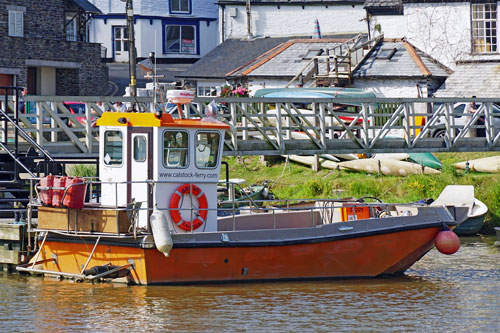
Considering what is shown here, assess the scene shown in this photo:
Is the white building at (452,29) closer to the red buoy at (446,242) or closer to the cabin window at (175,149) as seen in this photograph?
the red buoy at (446,242)

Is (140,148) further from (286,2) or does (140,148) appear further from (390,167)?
(286,2)

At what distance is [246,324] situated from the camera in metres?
14.4

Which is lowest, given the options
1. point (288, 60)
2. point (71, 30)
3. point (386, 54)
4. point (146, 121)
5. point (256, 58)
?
point (146, 121)

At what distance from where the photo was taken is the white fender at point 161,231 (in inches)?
644

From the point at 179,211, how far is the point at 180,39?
3867 centimetres

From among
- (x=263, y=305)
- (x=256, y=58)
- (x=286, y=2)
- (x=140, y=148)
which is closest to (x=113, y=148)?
(x=140, y=148)

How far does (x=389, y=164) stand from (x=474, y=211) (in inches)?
155

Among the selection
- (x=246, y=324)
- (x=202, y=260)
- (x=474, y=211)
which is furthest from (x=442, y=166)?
(x=246, y=324)

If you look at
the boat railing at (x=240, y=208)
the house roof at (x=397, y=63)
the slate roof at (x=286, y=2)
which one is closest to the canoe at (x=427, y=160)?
the house roof at (x=397, y=63)

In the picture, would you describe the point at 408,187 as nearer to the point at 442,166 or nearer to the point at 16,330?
the point at 442,166

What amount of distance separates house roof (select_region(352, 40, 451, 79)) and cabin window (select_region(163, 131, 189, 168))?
1973cm

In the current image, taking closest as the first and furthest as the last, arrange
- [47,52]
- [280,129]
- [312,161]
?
[280,129] < [312,161] < [47,52]

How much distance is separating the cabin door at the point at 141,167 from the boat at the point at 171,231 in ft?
0.05

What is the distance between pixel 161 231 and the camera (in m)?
16.4
